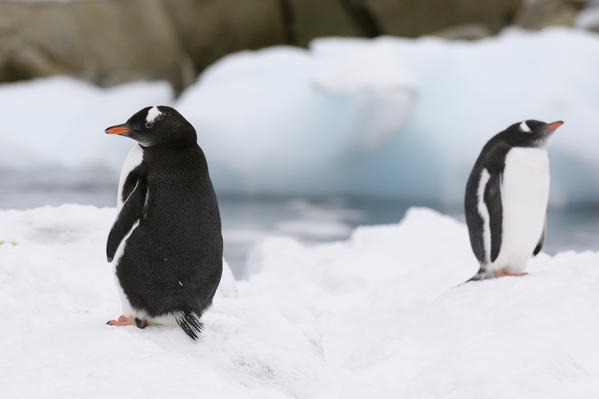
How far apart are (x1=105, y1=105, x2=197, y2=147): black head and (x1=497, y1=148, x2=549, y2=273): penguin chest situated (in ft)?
4.46

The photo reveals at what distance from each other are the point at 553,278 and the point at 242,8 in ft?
39.5

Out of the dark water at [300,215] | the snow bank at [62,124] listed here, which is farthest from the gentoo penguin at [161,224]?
the snow bank at [62,124]

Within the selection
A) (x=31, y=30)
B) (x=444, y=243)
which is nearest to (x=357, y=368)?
(x=444, y=243)

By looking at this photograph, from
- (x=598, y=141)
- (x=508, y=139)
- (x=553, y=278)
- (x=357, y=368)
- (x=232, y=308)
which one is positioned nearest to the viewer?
(x=232, y=308)

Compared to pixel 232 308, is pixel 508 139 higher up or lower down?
higher up

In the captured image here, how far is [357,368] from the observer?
1.96m

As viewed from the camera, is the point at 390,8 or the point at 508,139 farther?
the point at 390,8

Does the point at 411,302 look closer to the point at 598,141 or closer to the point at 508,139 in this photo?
the point at 508,139

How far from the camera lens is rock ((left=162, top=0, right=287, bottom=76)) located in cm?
1338

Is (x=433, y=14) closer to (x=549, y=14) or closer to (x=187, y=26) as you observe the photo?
(x=549, y=14)

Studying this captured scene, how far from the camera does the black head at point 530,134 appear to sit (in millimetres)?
2432

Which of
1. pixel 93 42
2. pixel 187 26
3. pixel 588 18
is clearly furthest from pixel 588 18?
pixel 93 42

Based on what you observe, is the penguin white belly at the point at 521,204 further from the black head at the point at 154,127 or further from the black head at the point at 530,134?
the black head at the point at 154,127

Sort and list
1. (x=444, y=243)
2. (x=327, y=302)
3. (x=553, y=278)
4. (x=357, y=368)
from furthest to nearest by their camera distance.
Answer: (x=444, y=243)
(x=327, y=302)
(x=553, y=278)
(x=357, y=368)
